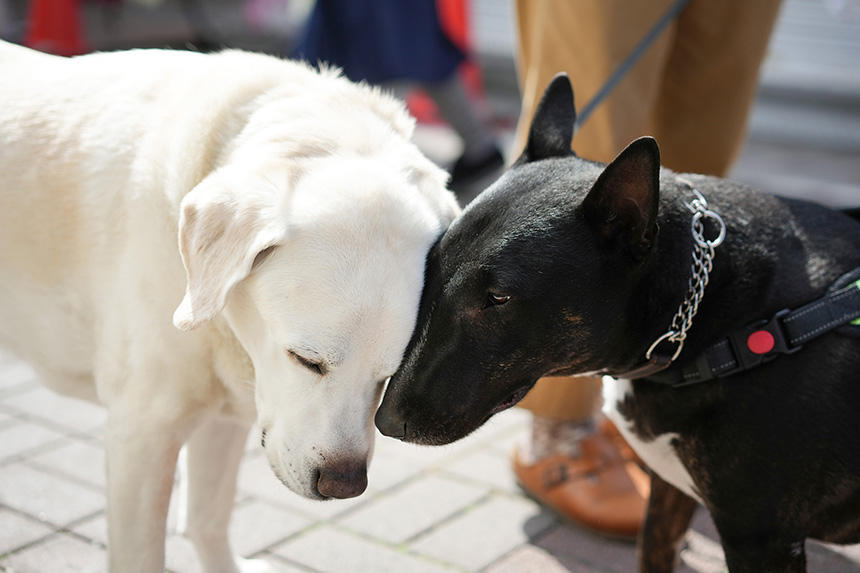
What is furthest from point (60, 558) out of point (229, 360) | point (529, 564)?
point (529, 564)

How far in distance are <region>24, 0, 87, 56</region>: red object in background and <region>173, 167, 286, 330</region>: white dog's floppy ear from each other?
732cm

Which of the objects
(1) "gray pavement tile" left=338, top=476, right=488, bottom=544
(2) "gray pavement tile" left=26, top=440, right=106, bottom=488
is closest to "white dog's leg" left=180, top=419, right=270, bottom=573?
(1) "gray pavement tile" left=338, top=476, right=488, bottom=544

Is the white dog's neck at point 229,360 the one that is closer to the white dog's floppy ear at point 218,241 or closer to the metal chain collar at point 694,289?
the white dog's floppy ear at point 218,241

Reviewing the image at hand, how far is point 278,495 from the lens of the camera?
3.56 metres

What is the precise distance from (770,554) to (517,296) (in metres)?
0.86

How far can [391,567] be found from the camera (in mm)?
3115

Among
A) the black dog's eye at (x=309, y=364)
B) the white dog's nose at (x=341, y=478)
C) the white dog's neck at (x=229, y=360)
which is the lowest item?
the white dog's nose at (x=341, y=478)

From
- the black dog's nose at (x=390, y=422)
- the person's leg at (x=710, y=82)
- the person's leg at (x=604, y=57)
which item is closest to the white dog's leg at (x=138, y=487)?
the black dog's nose at (x=390, y=422)

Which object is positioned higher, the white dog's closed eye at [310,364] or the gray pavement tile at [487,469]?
the white dog's closed eye at [310,364]

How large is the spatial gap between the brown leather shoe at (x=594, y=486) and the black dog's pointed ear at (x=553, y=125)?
1462 mm

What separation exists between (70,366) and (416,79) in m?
4.81

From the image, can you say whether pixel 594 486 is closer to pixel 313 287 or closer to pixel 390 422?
pixel 390 422

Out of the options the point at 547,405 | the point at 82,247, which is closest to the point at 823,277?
the point at 547,405

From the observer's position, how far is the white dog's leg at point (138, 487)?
7.84 feet
